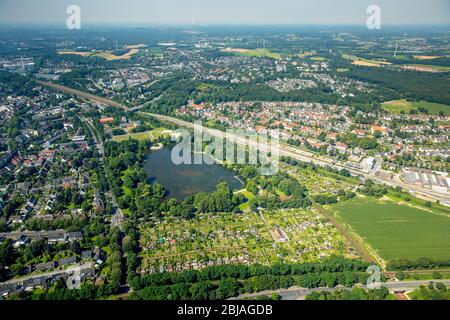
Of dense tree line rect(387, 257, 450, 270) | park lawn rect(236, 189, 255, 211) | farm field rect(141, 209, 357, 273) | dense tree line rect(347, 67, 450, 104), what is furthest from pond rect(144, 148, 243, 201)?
dense tree line rect(347, 67, 450, 104)

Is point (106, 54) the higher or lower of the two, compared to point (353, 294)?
higher

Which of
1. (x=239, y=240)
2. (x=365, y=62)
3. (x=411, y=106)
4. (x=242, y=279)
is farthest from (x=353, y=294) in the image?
(x=365, y=62)

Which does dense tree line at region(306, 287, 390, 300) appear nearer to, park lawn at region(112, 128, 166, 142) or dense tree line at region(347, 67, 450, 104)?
park lawn at region(112, 128, 166, 142)

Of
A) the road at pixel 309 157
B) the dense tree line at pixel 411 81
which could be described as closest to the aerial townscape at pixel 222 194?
the road at pixel 309 157

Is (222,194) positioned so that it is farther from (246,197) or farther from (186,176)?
(186,176)
